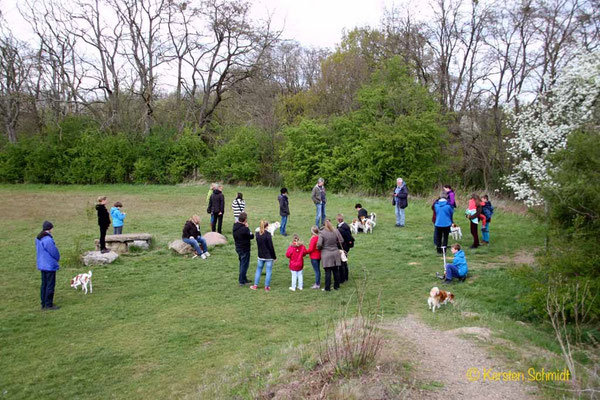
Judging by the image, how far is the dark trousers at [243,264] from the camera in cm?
923

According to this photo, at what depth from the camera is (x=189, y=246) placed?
39.3 ft

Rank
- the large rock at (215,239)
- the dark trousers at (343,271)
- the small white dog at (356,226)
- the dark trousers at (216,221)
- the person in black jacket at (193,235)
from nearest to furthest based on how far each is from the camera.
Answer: the dark trousers at (343,271) → the person in black jacket at (193,235) → the large rock at (215,239) → the dark trousers at (216,221) → the small white dog at (356,226)

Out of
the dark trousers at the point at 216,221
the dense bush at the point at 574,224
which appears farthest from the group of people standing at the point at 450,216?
the dark trousers at the point at 216,221

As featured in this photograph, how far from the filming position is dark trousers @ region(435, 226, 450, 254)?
11.4 meters

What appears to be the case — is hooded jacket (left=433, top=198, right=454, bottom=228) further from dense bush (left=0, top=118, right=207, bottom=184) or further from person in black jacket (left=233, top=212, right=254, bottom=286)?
dense bush (left=0, top=118, right=207, bottom=184)

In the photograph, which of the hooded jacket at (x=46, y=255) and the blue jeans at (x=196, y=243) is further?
the blue jeans at (x=196, y=243)

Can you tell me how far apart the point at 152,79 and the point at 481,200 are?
28.6 m

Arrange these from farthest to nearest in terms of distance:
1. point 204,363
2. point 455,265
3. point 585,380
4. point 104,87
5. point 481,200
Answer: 1. point 104,87
2. point 481,200
3. point 455,265
4. point 204,363
5. point 585,380

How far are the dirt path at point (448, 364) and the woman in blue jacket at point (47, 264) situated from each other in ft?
19.5

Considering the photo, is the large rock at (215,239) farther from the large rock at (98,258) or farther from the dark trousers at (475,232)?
the dark trousers at (475,232)

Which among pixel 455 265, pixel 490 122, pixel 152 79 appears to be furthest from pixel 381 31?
pixel 455 265

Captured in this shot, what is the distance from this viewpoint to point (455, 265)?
9.23 m

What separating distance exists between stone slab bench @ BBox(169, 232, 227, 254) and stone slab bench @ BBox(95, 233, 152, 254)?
808mm

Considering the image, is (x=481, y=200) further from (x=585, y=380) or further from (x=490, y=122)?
(x=490, y=122)
